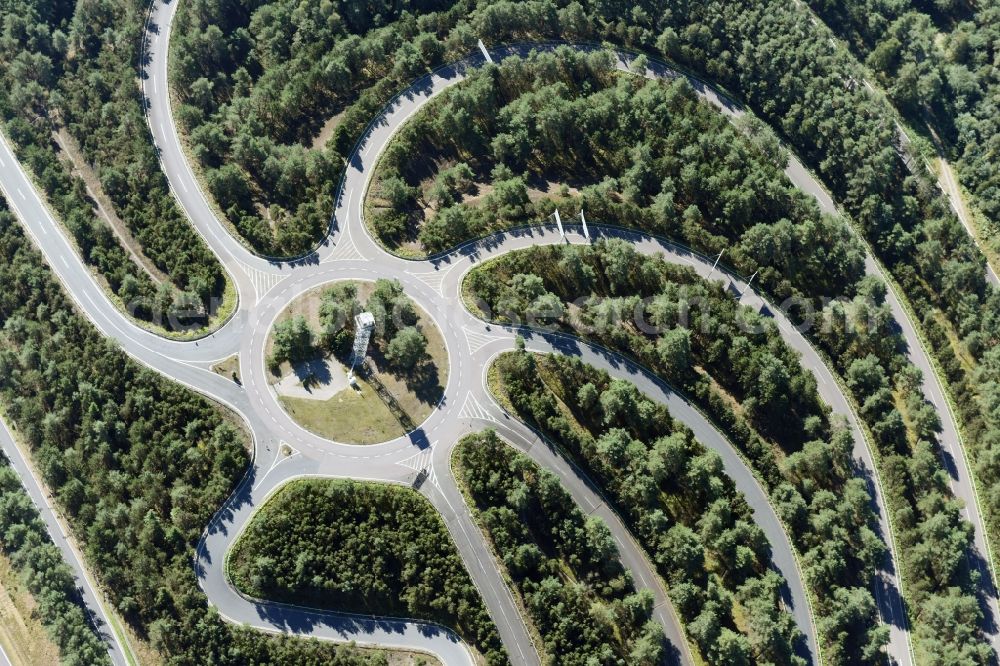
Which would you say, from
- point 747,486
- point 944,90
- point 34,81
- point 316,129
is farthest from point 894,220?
point 34,81

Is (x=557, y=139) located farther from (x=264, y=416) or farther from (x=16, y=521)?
(x=16, y=521)

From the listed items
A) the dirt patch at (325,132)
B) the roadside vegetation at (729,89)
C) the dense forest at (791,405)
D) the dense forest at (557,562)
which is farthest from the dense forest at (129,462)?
the dense forest at (791,405)

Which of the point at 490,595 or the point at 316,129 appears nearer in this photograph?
the point at 490,595

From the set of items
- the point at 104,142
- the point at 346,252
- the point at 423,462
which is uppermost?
the point at 104,142

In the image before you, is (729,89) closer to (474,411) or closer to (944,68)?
(944,68)

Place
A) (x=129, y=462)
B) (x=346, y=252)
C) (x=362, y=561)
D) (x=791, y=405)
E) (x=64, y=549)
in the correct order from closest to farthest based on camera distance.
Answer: (x=362, y=561), (x=64, y=549), (x=129, y=462), (x=791, y=405), (x=346, y=252)

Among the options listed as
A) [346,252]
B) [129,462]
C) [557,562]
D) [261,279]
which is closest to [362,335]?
[346,252]

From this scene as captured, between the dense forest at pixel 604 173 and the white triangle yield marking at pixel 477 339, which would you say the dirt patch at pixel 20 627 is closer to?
the white triangle yield marking at pixel 477 339
